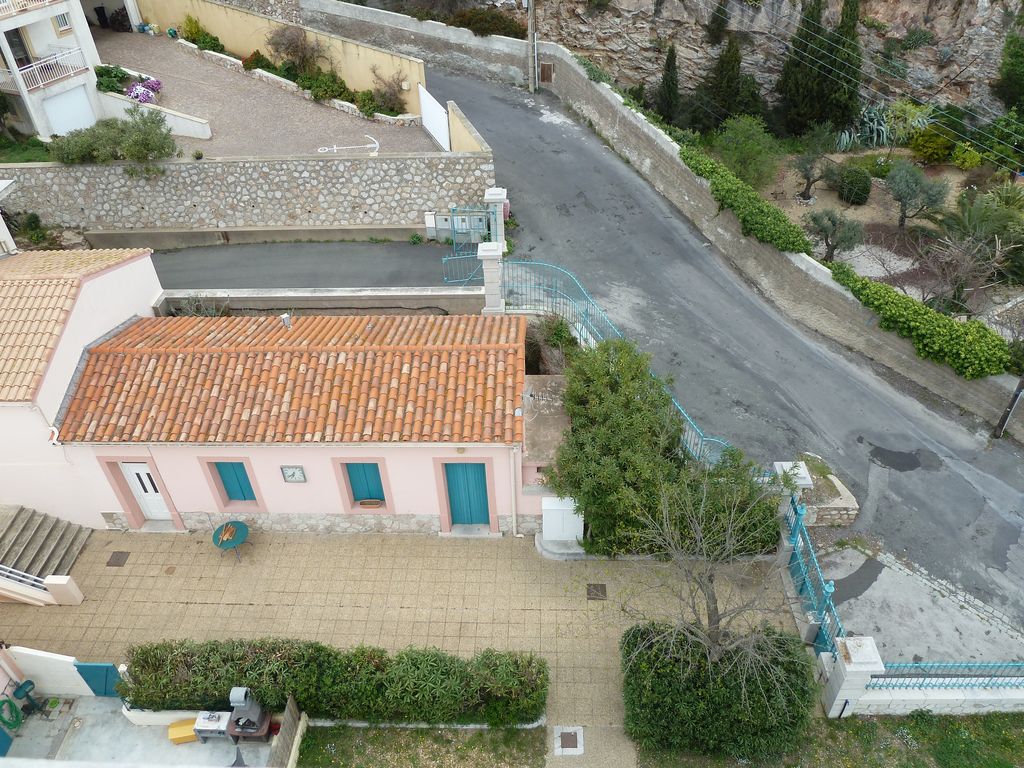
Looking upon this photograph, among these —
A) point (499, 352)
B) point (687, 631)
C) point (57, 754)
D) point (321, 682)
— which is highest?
point (499, 352)

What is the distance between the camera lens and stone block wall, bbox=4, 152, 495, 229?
22.7 m

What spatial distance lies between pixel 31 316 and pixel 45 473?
322 cm

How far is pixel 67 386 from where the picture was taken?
14078mm

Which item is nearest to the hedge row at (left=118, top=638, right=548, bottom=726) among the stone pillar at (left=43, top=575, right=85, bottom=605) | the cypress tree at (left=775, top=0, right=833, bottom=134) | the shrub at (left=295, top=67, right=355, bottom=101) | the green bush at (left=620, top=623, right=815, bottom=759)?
the green bush at (left=620, top=623, right=815, bottom=759)

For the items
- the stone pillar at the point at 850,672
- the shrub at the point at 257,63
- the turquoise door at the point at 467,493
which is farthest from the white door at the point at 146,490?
the shrub at the point at 257,63

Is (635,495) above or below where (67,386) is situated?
below

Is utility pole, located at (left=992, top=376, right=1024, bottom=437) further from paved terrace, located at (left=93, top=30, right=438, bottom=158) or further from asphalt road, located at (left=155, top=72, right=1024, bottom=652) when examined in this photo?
paved terrace, located at (left=93, top=30, right=438, bottom=158)

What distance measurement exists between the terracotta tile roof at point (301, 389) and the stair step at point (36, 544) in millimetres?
2751

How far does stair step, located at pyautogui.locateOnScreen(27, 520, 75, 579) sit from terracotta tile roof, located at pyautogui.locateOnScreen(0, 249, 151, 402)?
12.0 feet

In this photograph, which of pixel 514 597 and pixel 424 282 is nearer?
pixel 514 597

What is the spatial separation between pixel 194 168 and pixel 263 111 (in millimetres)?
5554

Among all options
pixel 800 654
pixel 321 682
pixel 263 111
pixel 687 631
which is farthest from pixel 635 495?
pixel 263 111

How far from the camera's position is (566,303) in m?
18.6

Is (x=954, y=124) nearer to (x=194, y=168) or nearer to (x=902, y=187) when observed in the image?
(x=902, y=187)
